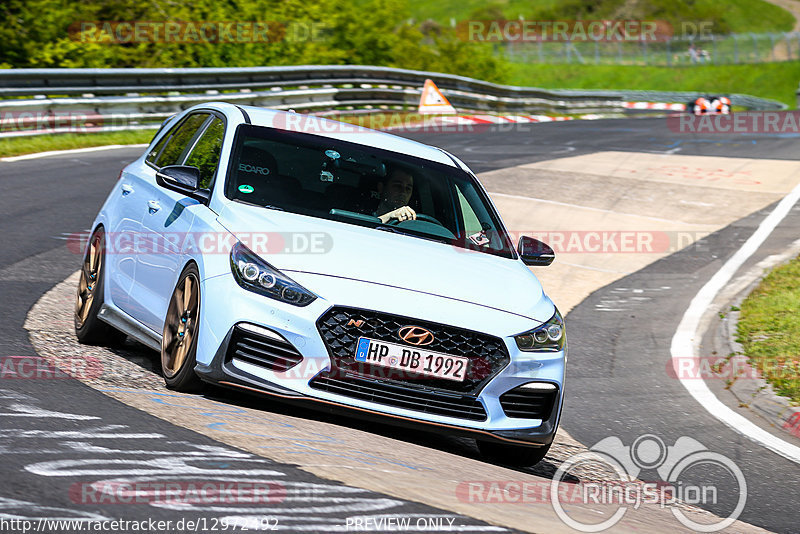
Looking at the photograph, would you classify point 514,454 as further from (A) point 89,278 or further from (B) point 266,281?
(A) point 89,278

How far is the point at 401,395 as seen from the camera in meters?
5.54

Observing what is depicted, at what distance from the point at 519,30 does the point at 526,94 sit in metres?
67.1

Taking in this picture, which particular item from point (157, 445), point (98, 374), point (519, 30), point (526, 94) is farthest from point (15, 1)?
point (519, 30)

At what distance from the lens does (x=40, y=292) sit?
8.67m

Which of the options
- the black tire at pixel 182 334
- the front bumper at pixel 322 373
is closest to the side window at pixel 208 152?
the black tire at pixel 182 334

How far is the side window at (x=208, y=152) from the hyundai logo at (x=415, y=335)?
5.85 ft

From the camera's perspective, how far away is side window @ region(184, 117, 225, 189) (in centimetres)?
670

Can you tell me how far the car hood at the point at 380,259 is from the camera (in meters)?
5.66

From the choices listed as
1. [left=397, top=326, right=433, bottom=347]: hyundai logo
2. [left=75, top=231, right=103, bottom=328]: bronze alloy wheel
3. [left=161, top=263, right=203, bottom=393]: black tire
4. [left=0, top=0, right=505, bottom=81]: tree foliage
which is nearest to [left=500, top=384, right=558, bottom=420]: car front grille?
[left=397, top=326, right=433, bottom=347]: hyundai logo

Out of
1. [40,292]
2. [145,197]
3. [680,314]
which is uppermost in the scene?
[145,197]

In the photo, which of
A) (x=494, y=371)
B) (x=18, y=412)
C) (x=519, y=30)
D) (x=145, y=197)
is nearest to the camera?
(x=18, y=412)

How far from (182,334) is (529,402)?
6.16 feet

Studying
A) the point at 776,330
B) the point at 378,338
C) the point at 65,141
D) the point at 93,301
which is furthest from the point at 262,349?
the point at 65,141

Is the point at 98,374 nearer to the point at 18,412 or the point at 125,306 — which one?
the point at 125,306
